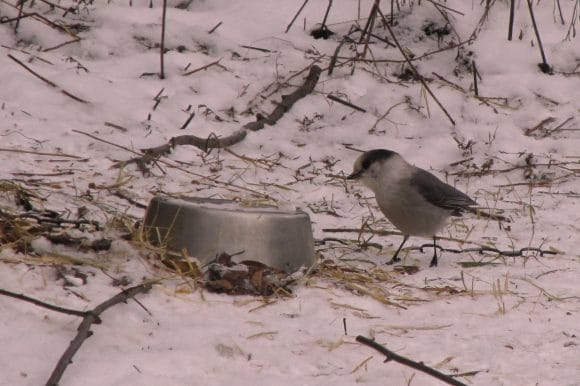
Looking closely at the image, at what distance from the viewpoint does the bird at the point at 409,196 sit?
452 cm

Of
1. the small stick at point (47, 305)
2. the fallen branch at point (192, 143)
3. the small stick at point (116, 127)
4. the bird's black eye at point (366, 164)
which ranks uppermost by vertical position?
the small stick at point (47, 305)

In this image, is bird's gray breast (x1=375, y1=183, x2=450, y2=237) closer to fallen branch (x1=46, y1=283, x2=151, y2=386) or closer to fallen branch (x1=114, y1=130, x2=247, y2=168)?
fallen branch (x1=114, y1=130, x2=247, y2=168)

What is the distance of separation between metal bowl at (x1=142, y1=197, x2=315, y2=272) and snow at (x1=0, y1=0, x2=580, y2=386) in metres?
0.15

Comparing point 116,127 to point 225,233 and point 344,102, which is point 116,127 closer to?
point 344,102

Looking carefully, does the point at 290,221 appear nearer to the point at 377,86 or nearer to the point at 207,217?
the point at 207,217

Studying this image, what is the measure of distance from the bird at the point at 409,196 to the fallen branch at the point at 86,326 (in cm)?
177

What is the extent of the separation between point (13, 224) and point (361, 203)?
235 cm

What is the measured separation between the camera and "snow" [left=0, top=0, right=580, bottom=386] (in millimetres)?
2705

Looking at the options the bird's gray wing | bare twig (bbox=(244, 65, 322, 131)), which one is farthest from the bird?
bare twig (bbox=(244, 65, 322, 131))

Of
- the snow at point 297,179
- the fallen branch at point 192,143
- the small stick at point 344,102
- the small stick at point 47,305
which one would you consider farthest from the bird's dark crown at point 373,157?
the small stick at point 47,305

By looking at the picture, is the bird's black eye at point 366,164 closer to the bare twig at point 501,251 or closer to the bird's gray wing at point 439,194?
the bird's gray wing at point 439,194

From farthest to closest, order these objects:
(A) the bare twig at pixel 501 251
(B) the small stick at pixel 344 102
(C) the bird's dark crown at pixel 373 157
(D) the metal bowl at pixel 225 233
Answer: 1. (B) the small stick at pixel 344 102
2. (C) the bird's dark crown at pixel 373 157
3. (A) the bare twig at pixel 501 251
4. (D) the metal bowl at pixel 225 233

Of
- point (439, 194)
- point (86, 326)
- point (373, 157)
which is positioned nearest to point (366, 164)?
point (373, 157)

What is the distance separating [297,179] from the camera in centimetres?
541
